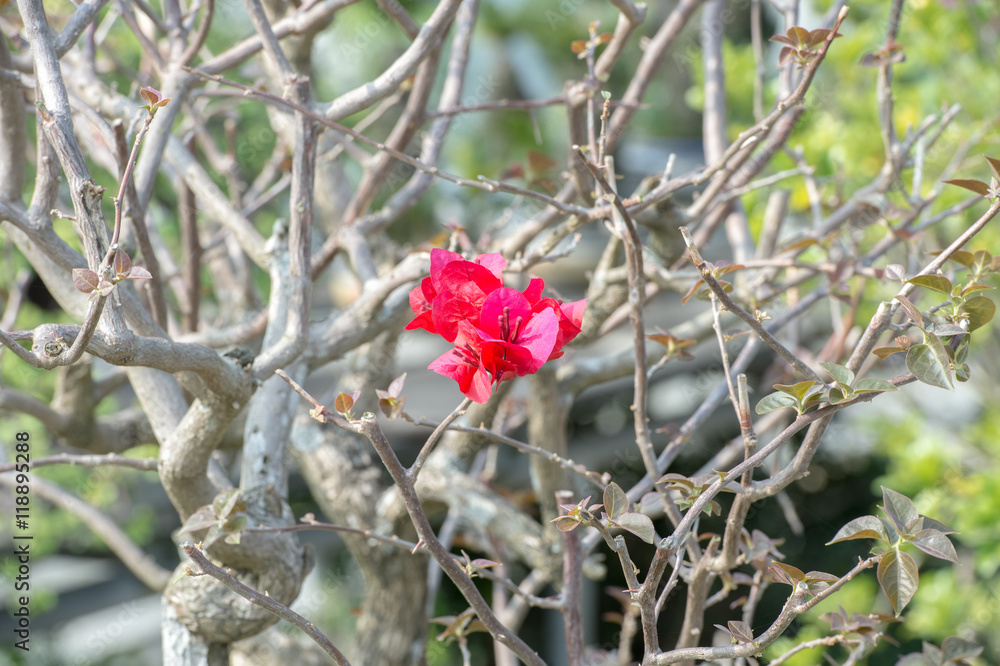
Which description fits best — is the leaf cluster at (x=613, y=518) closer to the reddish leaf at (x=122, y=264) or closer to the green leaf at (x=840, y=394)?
the green leaf at (x=840, y=394)

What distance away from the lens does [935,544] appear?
0.53 m

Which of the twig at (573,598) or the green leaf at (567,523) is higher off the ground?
the green leaf at (567,523)

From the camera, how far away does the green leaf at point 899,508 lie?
1.80 feet

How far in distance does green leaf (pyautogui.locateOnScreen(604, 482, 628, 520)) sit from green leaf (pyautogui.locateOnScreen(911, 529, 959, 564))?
20cm

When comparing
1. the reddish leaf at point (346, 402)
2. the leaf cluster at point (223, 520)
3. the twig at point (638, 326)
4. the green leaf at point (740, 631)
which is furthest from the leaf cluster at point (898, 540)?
the leaf cluster at point (223, 520)

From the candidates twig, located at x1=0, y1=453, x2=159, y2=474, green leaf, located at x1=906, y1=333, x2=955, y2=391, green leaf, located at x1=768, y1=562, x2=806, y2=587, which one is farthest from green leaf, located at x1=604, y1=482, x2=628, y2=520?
twig, located at x1=0, y1=453, x2=159, y2=474

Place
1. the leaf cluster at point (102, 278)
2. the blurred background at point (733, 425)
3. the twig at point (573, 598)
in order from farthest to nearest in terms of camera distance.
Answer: the blurred background at point (733, 425), the twig at point (573, 598), the leaf cluster at point (102, 278)

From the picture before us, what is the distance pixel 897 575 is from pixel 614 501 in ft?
0.66

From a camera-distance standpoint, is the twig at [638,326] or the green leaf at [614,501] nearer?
the green leaf at [614,501]

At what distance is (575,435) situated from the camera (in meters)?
3.35

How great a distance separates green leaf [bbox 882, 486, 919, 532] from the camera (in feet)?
1.80

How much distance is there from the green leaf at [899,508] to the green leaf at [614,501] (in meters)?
0.19

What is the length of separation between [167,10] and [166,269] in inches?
21.7

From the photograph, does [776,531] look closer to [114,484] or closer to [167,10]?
[114,484]
